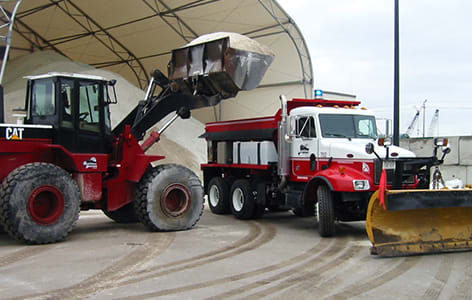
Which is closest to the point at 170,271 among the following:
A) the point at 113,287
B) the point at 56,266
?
the point at 113,287

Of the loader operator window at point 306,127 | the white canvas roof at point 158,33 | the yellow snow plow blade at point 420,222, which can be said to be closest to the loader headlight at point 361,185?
the yellow snow plow blade at point 420,222

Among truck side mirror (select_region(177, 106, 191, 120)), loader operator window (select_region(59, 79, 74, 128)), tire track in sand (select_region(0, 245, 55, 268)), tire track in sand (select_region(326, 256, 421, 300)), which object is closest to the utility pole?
truck side mirror (select_region(177, 106, 191, 120))

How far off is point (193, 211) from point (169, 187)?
0.80 meters

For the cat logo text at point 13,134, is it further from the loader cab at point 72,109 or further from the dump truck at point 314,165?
the dump truck at point 314,165

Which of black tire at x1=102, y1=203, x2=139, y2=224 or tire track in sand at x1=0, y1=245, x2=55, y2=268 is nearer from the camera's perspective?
tire track in sand at x1=0, y1=245, x2=55, y2=268

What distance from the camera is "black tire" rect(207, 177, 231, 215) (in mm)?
14344

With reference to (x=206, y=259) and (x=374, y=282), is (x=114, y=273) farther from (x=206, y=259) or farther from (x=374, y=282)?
(x=374, y=282)

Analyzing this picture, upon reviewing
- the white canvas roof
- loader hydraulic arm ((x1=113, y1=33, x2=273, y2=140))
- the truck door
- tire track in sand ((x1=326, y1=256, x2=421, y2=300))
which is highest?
the white canvas roof

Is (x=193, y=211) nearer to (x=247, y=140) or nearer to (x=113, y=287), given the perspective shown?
(x=247, y=140)

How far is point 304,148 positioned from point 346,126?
1.05m

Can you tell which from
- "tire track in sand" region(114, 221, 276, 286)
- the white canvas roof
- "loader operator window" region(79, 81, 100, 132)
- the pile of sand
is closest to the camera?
"tire track in sand" region(114, 221, 276, 286)

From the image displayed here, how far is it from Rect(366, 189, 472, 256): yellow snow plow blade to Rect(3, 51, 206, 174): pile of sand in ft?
56.8

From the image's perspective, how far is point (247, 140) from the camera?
13547 millimetres

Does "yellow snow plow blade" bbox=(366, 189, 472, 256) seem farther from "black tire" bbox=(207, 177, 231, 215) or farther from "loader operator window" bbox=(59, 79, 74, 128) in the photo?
"black tire" bbox=(207, 177, 231, 215)
